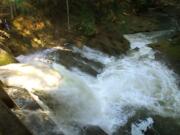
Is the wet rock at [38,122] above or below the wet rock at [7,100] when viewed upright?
below

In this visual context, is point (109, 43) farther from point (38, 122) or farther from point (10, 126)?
point (10, 126)

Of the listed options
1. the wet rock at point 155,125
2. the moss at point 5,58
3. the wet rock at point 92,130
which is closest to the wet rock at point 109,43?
the moss at point 5,58

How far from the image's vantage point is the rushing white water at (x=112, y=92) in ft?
26.0

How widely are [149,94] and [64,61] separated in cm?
291

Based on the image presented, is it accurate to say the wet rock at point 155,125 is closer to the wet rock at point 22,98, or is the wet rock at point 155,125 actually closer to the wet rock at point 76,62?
the wet rock at point 22,98

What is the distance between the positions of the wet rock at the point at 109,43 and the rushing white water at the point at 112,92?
14.8 inches

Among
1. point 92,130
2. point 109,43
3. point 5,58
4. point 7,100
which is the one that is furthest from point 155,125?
point 109,43

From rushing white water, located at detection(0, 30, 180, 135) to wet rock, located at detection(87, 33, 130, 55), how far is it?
1.24ft

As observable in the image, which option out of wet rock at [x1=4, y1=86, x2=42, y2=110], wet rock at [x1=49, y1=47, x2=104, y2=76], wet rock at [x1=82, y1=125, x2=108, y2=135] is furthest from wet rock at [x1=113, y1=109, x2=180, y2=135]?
wet rock at [x1=49, y1=47, x2=104, y2=76]

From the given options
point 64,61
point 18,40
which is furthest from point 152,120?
point 18,40

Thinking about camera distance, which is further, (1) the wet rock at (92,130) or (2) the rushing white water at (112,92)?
(2) the rushing white water at (112,92)

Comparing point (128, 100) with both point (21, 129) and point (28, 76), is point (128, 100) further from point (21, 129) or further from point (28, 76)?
point (21, 129)

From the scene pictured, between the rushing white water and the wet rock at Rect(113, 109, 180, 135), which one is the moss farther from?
the wet rock at Rect(113, 109, 180, 135)

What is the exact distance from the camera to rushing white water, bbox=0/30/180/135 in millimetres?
7926
